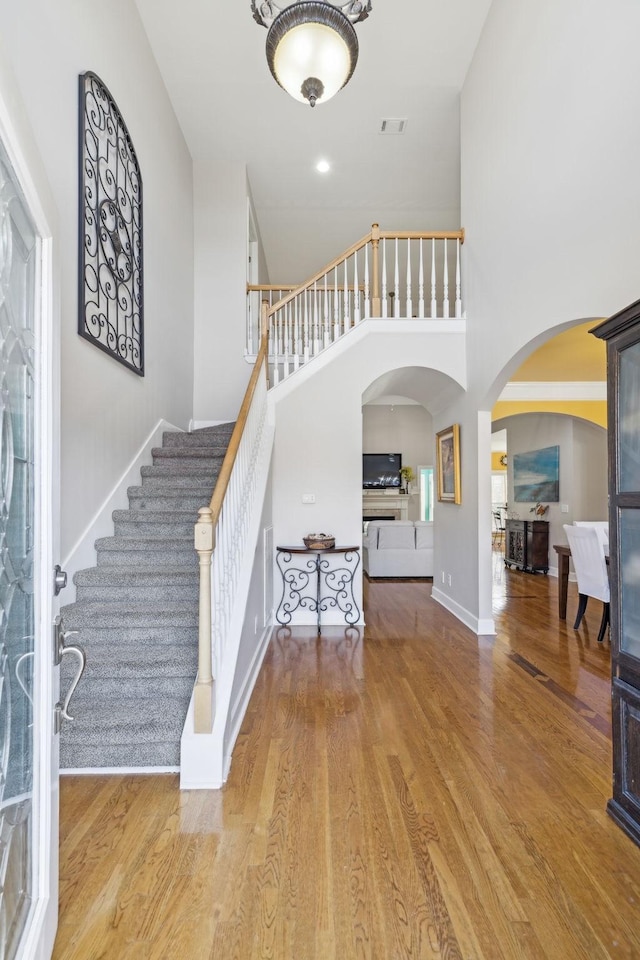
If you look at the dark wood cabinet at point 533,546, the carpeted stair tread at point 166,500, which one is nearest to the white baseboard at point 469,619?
the carpeted stair tread at point 166,500

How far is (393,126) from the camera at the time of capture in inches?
223

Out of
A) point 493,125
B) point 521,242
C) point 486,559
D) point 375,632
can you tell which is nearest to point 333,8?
point 521,242

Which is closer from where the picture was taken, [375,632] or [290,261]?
[375,632]

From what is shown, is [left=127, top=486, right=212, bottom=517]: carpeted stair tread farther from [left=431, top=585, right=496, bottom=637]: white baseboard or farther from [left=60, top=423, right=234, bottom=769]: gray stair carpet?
[left=431, top=585, right=496, bottom=637]: white baseboard

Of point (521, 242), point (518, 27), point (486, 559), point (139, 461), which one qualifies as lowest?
point (486, 559)

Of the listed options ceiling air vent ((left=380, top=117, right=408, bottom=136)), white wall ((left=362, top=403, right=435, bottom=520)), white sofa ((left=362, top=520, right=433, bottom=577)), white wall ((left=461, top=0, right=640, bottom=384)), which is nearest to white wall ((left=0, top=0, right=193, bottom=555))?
ceiling air vent ((left=380, top=117, right=408, bottom=136))

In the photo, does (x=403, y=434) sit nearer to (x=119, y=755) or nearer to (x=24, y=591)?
(x=119, y=755)

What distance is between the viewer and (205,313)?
6.32 metres

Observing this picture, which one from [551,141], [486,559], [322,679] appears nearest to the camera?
[551,141]

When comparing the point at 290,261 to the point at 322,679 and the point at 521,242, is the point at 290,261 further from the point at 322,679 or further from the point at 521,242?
the point at 322,679

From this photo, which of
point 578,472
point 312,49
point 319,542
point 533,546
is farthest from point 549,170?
point 533,546

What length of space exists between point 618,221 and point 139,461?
3.81m

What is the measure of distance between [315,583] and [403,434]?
300 inches

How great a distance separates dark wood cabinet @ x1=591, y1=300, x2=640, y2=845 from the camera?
1.96m
